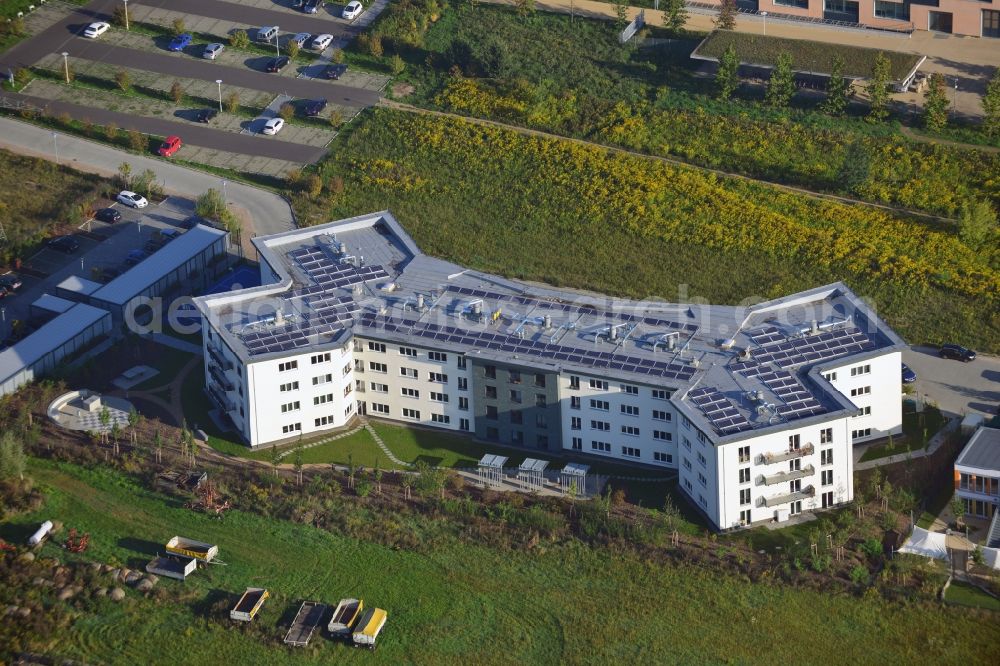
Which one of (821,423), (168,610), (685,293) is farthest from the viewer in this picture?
(685,293)

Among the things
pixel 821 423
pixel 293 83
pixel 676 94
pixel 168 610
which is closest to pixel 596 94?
pixel 676 94

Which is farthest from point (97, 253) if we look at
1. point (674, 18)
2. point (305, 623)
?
point (674, 18)

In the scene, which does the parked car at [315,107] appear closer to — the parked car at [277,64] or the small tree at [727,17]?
the parked car at [277,64]

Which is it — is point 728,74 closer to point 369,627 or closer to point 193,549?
point 193,549

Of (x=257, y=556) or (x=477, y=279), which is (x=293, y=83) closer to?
(x=477, y=279)

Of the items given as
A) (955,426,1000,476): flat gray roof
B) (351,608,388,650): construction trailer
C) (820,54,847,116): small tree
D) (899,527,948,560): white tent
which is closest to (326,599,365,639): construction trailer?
(351,608,388,650): construction trailer

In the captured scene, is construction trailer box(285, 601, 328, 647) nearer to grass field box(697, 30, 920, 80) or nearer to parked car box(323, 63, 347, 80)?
parked car box(323, 63, 347, 80)
